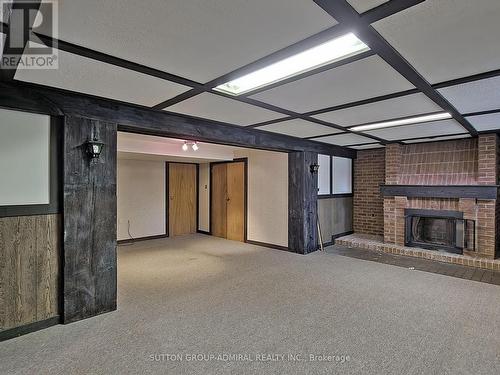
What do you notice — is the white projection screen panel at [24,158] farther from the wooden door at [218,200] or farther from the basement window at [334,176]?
the basement window at [334,176]

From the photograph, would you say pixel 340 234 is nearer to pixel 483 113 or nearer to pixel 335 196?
pixel 335 196

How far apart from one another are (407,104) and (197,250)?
179 inches

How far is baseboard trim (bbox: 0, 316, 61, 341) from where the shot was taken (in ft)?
8.16

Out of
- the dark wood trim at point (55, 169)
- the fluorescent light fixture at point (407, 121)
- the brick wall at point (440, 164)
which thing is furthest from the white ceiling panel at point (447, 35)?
the brick wall at point (440, 164)

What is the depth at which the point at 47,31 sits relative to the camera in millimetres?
1595

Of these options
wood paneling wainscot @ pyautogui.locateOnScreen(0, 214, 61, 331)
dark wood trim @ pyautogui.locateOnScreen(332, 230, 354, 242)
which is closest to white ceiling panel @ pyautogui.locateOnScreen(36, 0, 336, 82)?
wood paneling wainscot @ pyautogui.locateOnScreen(0, 214, 61, 331)

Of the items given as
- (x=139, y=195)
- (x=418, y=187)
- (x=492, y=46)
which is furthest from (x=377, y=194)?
(x=139, y=195)

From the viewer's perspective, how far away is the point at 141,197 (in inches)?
271

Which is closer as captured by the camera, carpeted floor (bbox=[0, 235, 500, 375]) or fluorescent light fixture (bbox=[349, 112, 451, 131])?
carpeted floor (bbox=[0, 235, 500, 375])

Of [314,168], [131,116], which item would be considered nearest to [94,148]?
[131,116]

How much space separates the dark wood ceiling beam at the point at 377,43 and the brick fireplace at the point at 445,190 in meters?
2.94

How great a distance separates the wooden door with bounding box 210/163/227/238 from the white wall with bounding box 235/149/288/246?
2.95ft

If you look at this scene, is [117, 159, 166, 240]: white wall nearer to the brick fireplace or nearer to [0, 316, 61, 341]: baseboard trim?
[0, 316, 61, 341]: baseboard trim

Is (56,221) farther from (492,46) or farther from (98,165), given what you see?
(492,46)
